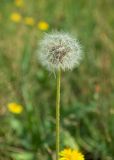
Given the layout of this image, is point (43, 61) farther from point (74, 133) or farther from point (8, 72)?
point (8, 72)

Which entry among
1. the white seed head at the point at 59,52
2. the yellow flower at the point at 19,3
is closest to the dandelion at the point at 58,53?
the white seed head at the point at 59,52

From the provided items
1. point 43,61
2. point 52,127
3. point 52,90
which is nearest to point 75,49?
point 43,61

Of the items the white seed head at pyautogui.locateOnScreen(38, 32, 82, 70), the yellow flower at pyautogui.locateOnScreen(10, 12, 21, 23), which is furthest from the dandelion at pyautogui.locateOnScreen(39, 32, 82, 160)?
the yellow flower at pyautogui.locateOnScreen(10, 12, 21, 23)

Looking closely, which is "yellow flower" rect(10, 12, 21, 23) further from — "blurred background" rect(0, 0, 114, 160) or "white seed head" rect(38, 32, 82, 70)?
"white seed head" rect(38, 32, 82, 70)

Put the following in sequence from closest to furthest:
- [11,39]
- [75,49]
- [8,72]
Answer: [75,49] < [8,72] < [11,39]

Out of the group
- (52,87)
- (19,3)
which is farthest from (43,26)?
(52,87)

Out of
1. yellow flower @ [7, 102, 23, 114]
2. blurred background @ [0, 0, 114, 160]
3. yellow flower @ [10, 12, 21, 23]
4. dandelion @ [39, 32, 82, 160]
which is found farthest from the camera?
yellow flower @ [10, 12, 21, 23]

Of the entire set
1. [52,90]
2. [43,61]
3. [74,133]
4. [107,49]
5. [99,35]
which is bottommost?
[43,61]
